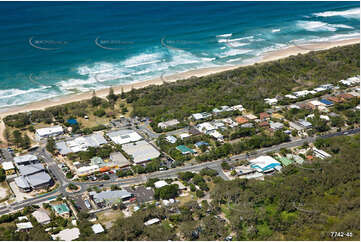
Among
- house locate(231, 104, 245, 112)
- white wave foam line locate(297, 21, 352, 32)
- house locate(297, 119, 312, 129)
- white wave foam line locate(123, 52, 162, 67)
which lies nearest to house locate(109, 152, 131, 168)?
house locate(231, 104, 245, 112)

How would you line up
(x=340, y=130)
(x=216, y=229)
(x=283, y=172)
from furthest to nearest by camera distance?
(x=340, y=130)
(x=283, y=172)
(x=216, y=229)

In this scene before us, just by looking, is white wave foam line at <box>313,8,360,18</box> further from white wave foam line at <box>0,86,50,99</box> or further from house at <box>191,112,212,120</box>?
white wave foam line at <box>0,86,50,99</box>

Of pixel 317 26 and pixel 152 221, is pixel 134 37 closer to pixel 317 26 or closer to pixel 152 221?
pixel 317 26

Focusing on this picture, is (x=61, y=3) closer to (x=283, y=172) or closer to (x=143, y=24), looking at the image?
(x=143, y=24)

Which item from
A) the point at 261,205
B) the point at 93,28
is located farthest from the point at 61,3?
the point at 261,205

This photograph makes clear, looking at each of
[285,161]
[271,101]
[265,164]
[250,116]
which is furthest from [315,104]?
[265,164]

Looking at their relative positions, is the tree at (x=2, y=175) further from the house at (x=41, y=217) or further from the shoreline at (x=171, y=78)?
the shoreline at (x=171, y=78)
